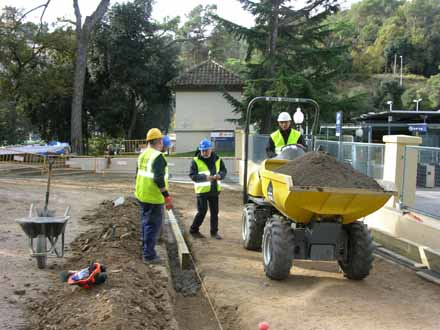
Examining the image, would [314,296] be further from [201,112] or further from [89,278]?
[201,112]

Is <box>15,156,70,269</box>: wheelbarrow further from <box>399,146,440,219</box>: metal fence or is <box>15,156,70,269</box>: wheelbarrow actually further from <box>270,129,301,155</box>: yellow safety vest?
<box>399,146,440,219</box>: metal fence

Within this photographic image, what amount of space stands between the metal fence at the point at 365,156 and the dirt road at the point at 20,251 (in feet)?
16.9

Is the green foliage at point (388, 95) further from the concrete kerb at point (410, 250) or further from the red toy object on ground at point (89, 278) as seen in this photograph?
the red toy object on ground at point (89, 278)

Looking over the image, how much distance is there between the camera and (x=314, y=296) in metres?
5.93

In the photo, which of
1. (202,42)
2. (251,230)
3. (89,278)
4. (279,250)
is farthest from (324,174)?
(202,42)

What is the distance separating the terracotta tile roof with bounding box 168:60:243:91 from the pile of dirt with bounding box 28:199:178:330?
82.6ft

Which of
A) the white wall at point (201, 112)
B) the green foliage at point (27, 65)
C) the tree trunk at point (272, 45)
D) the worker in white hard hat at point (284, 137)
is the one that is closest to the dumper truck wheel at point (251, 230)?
the worker in white hard hat at point (284, 137)

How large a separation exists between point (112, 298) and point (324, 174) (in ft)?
9.17

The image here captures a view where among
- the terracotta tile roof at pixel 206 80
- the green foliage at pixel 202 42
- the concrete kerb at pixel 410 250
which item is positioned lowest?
the concrete kerb at pixel 410 250

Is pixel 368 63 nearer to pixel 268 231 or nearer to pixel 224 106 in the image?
pixel 224 106

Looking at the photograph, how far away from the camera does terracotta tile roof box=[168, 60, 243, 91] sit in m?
32.3

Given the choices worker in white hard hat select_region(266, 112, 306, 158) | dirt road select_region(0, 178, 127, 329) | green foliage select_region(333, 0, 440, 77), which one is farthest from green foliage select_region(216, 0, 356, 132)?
green foliage select_region(333, 0, 440, 77)

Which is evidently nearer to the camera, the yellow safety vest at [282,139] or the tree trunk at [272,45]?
the yellow safety vest at [282,139]

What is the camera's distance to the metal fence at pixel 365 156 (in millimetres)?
9805
